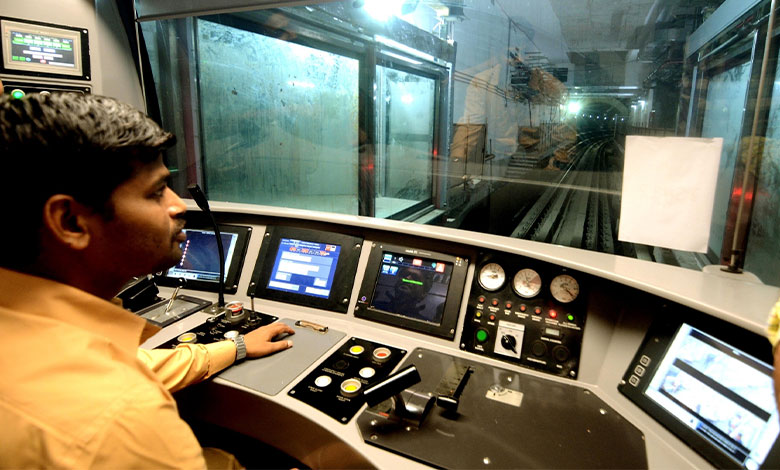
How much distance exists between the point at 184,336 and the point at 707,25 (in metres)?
2.81

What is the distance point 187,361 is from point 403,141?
4.78m

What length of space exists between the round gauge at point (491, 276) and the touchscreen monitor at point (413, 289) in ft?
0.20

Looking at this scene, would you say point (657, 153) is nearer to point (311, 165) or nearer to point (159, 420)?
point (159, 420)

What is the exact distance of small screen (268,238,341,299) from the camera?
67.0 inches

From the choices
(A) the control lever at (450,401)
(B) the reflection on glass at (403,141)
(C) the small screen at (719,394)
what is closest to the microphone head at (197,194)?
(A) the control lever at (450,401)

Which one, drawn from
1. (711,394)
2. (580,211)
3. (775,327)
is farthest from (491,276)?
(580,211)

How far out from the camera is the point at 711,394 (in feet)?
3.08

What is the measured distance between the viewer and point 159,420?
630mm

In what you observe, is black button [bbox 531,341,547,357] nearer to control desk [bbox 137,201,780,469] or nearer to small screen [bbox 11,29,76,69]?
control desk [bbox 137,201,780,469]

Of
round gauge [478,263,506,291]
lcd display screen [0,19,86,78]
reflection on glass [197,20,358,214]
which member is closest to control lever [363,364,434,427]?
round gauge [478,263,506,291]

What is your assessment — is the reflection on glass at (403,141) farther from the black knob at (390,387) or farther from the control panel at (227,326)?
the black knob at (390,387)

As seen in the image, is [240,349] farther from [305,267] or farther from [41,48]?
[41,48]

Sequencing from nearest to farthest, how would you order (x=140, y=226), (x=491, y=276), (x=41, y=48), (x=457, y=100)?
(x=140, y=226), (x=491, y=276), (x=41, y=48), (x=457, y=100)

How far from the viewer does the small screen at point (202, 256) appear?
1885 mm
